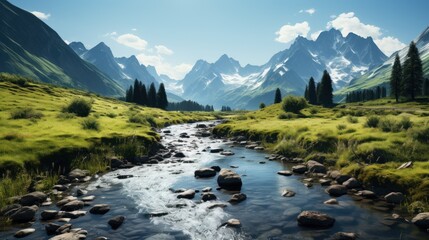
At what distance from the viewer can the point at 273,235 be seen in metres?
17.7

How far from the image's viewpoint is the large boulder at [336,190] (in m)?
24.6

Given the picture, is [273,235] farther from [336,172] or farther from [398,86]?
[398,86]

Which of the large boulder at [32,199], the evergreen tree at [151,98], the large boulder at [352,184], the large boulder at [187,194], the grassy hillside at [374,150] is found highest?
the evergreen tree at [151,98]

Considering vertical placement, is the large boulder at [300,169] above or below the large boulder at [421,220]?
above

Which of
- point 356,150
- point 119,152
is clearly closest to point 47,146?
point 119,152

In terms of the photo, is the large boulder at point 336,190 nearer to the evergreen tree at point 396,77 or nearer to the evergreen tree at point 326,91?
the evergreen tree at point 396,77

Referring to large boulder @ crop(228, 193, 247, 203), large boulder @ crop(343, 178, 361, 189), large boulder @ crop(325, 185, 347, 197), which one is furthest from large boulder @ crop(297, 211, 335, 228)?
large boulder @ crop(343, 178, 361, 189)

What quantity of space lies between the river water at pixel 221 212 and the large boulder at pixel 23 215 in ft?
2.73

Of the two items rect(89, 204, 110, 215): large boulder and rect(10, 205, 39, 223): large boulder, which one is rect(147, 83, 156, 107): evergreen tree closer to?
rect(89, 204, 110, 215): large boulder

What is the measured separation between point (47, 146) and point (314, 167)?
1091 inches

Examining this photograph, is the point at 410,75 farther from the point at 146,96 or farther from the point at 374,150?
the point at 146,96

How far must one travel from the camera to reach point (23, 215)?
19.4 metres

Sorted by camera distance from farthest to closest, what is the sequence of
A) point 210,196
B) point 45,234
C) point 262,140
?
point 262,140
point 210,196
point 45,234

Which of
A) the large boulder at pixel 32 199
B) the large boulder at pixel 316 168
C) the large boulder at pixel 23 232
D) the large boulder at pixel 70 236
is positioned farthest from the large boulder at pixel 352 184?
the large boulder at pixel 32 199
